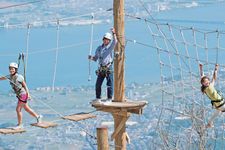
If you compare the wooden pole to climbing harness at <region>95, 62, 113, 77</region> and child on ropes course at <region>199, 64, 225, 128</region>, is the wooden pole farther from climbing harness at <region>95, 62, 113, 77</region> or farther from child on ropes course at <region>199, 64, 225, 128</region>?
child on ropes course at <region>199, 64, 225, 128</region>

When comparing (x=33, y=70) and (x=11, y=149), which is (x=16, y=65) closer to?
(x=11, y=149)

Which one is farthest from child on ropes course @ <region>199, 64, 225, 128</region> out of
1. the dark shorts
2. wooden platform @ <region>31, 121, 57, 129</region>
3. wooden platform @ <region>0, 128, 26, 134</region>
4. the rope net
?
wooden platform @ <region>0, 128, 26, 134</region>

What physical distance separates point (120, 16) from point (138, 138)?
82.6 feet

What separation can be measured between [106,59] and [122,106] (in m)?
0.78

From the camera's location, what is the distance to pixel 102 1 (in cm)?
5831

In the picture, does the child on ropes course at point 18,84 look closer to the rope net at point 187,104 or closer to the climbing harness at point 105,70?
the climbing harness at point 105,70

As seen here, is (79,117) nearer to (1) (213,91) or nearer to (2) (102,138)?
(1) (213,91)

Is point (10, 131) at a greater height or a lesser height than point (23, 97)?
lesser

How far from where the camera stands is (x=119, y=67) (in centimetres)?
1134

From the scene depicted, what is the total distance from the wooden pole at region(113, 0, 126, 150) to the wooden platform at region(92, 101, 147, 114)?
231mm

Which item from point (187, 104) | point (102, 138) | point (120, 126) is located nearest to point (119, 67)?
point (120, 126)

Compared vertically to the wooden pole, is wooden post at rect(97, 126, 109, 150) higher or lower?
lower

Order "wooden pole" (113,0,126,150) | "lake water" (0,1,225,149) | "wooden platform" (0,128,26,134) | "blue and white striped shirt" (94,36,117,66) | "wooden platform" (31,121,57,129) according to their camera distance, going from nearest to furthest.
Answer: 1. "wooden platform" (0,128,26,134)
2. "wooden platform" (31,121,57,129)
3. "blue and white striped shirt" (94,36,117,66)
4. "wooden pole" (113,0,126,150)
5. "lake water" (0,1,225,149)

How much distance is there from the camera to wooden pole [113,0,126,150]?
11.2 metres
